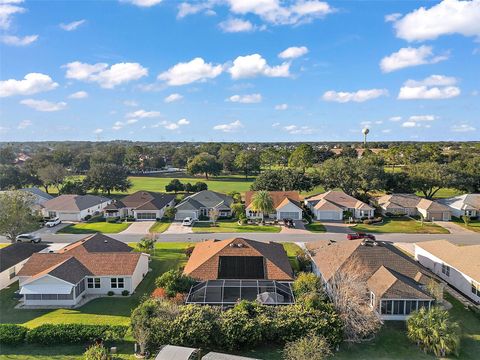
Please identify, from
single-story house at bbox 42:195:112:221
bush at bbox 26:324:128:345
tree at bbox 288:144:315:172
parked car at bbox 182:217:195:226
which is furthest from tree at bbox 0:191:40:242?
tree at bbox 288:144:315:172

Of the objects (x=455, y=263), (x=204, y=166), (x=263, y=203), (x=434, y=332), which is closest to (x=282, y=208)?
(x=263, y=203)

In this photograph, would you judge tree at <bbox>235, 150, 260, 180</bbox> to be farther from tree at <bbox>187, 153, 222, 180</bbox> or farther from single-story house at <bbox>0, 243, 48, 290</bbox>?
single-story house at <bbox>0, 243, 48, 290</bbox>

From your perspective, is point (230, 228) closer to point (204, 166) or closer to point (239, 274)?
point (239, 274)

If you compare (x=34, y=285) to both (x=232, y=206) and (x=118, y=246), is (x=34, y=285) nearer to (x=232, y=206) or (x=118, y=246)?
(x=118, y=246)

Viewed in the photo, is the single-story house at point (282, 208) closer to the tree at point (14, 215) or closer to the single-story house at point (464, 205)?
the single-story house at point (464, 205)

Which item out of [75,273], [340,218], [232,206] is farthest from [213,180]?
[75,273]

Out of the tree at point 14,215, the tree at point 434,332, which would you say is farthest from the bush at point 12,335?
the tree at point 434,332
